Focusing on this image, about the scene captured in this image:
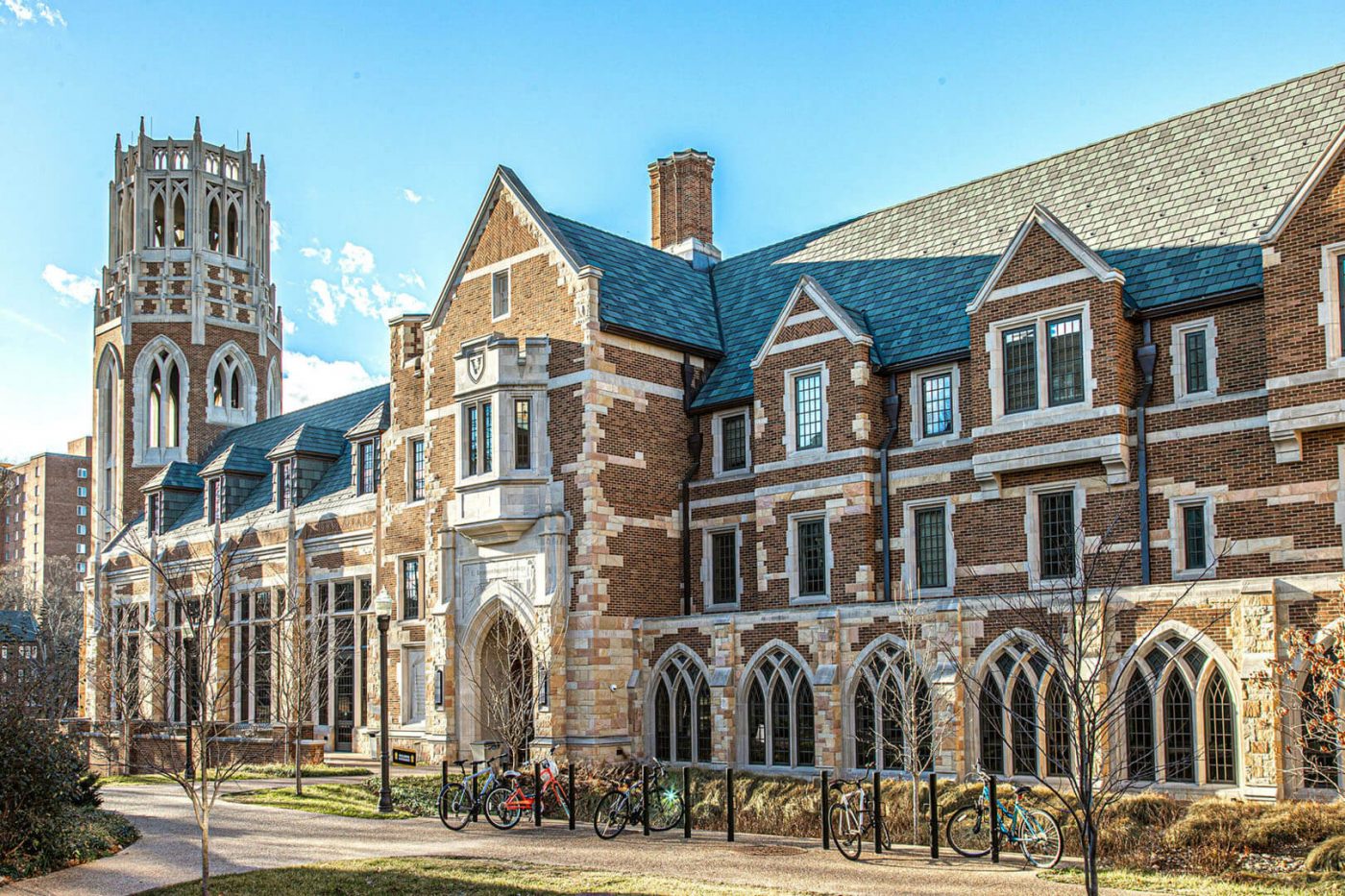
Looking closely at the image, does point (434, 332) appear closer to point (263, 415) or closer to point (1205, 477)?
point (1205, 477)

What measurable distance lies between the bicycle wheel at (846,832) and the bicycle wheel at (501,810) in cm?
597

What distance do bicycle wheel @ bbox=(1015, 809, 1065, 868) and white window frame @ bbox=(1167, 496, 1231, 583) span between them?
712 centimetres

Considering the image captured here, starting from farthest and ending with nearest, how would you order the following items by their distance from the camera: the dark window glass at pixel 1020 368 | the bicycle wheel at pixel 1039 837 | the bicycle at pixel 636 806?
the dark window glass at pixel 1020 368
the bicycle at pixel 636 806
the bicycle wheel at pixel 1039 837

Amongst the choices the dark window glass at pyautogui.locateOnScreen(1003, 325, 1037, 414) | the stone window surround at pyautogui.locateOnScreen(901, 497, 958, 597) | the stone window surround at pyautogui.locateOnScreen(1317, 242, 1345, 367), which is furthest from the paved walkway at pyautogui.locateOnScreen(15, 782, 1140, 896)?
the stone window surround at pyautogui.locateOnScreen(1317, 242, 1345, 367)

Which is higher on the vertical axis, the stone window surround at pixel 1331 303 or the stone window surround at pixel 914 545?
Answer: the stone window surround at pixel 1331 303

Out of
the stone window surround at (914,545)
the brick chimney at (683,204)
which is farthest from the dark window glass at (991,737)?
the brick chimney at (683,204)

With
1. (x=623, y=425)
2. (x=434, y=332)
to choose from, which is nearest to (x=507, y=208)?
(x=434, y=332)

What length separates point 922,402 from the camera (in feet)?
94.7

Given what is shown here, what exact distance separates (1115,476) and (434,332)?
740 inches

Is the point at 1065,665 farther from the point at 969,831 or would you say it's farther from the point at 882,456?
the point at 882,456

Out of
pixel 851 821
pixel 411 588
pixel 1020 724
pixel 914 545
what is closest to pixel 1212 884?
pixel 851 821

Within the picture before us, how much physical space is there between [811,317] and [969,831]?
13631 mm

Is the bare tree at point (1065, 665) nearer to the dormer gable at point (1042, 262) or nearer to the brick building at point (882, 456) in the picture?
the brick building at point (882, 456)

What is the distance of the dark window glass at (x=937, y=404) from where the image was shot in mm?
28359
